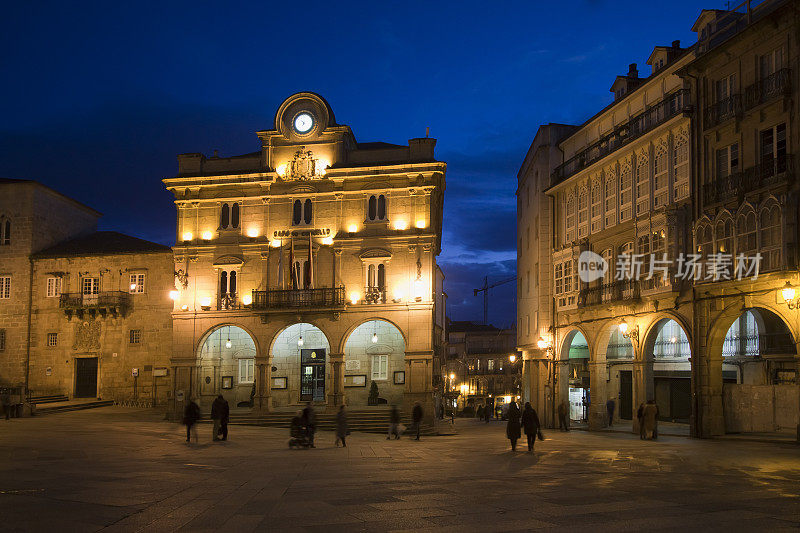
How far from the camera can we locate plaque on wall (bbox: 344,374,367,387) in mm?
42781

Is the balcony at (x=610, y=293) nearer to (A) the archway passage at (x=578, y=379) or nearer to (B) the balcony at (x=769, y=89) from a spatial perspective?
(A) the archway passage at (x=578, y=379)

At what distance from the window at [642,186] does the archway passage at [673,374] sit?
602 cm

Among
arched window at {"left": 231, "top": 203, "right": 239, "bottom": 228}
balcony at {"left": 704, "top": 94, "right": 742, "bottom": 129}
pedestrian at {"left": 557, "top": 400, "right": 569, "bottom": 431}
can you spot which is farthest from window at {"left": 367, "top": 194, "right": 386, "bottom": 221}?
balcony at {"left": 704, "top": 94, "right": 742, "bottom": 129}

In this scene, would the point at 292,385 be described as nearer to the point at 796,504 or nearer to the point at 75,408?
the point at 75,408

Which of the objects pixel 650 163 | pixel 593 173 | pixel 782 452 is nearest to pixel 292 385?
A: pixel 593 173

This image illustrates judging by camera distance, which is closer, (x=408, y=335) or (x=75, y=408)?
(x=408, y=335)

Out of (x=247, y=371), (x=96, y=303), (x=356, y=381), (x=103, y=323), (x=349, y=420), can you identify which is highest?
(x=96, y=303)

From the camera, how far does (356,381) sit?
141 ft

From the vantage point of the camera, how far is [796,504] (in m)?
13.2

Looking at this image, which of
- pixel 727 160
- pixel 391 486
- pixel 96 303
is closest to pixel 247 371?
pixel 96 303

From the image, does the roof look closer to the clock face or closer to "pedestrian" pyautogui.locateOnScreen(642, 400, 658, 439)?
the clock face

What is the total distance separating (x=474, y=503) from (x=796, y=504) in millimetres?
Answer: 5483

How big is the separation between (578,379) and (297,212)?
59.8 ft

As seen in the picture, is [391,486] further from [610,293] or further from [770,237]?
[610,293]
